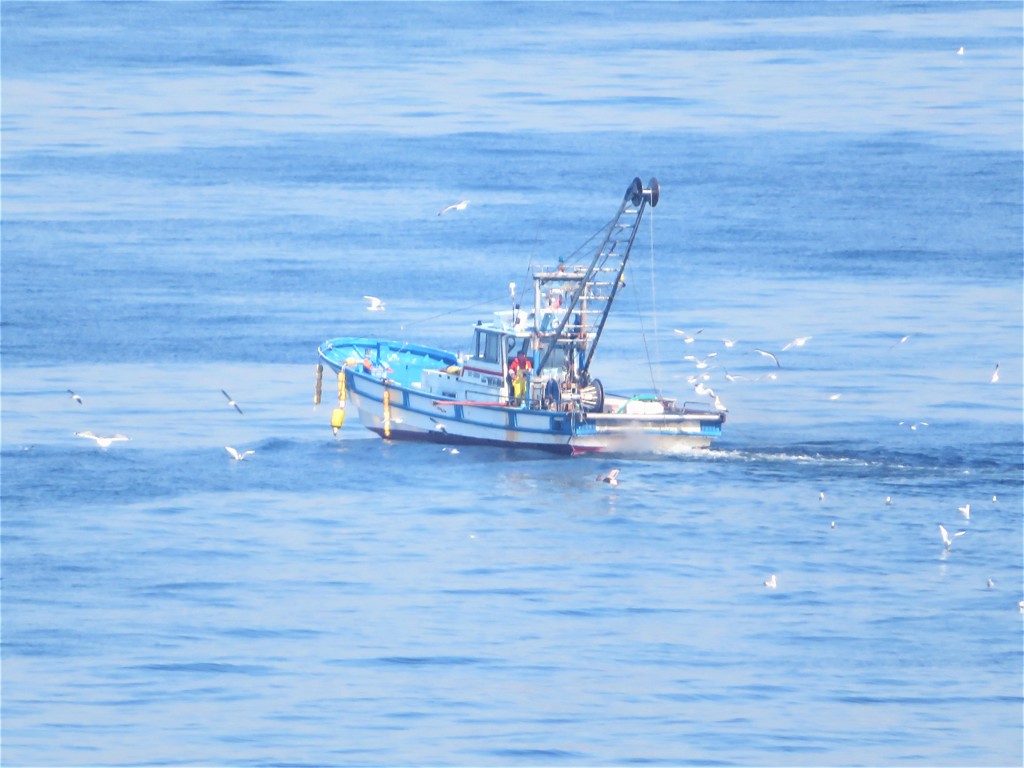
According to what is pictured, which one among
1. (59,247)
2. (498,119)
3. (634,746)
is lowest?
(634,746)

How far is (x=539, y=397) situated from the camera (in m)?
45.0

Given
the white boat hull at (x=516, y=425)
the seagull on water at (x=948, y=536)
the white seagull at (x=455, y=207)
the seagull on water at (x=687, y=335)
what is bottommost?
the seagull on water at (x=948, y=536)

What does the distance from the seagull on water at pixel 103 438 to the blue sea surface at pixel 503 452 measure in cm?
33

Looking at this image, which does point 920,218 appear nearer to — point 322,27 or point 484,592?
point 484,592

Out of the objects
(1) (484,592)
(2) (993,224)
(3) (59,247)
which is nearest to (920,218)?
(2) (993,224)

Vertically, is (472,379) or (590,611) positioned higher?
(472,379)

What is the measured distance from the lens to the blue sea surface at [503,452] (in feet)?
101

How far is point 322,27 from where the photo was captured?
415 ft

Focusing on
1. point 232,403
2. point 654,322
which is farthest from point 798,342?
point 232,403

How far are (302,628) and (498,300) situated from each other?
26.1 metres

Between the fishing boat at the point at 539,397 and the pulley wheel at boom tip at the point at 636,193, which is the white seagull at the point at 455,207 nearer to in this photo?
the fishing boat at the point at 539,397

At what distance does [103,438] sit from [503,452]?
27.0ft

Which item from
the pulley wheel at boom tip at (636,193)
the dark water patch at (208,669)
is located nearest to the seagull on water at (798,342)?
the pulley wheel at boom tip at (636,193)

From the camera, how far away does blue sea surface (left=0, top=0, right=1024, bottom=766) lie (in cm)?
3081
